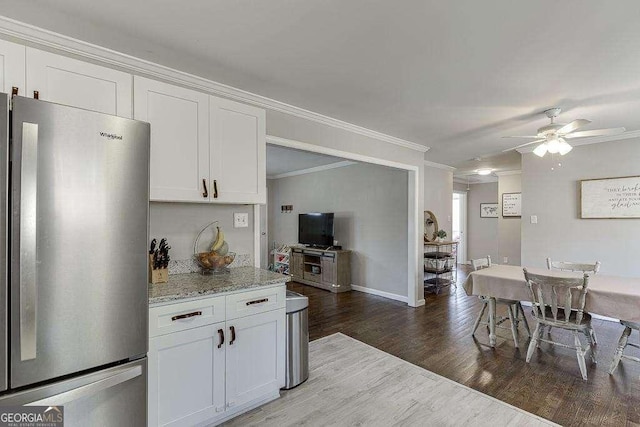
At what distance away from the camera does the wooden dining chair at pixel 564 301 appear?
98.9 inches

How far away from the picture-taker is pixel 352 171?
5.88 m

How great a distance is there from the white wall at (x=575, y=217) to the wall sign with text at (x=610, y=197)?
0.07m

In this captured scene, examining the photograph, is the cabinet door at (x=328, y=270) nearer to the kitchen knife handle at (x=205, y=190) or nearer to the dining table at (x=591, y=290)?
the dining table at (x=591, y=290)

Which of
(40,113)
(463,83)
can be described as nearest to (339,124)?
(463,83)

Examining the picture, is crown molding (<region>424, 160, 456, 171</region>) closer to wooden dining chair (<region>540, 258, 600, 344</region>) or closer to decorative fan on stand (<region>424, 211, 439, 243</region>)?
decorative fan on stand (<region>424, 211, 439, 243</region>)

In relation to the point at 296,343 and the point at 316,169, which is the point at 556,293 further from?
the point at 316,169

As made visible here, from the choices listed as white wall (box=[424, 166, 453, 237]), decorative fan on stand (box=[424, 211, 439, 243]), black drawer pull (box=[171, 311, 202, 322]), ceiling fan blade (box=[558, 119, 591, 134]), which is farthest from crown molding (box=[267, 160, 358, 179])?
black drawer pull (box=[171, 311, 202, 322])

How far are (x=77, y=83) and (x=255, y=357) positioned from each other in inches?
77.8

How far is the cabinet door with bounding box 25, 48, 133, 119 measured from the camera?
161 centimetres

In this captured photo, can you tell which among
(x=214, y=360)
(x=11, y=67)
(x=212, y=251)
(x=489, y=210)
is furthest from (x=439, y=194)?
(x=11, y=67)

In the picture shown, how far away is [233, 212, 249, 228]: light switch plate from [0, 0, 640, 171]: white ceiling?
109 cm

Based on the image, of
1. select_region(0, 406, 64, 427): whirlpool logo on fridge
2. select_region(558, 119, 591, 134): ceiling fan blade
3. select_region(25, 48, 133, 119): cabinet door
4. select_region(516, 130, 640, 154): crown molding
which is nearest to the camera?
select_region(0, 406, 64, 427): whirlpool logo on fridge

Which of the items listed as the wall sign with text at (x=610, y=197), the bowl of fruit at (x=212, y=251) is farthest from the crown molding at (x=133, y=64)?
the wall sign with text at (x=610, y=197)

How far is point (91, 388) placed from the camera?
1349 millimetres
